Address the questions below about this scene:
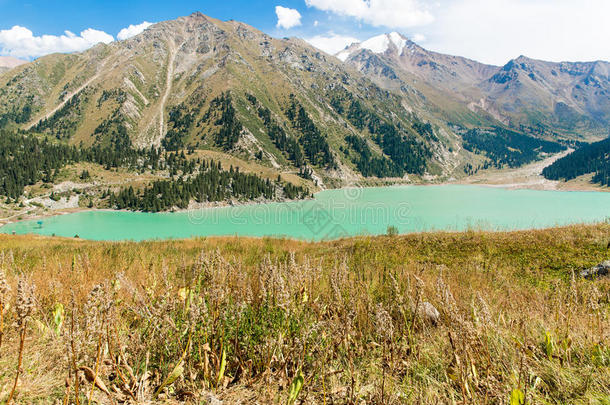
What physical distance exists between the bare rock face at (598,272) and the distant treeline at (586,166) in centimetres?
18640

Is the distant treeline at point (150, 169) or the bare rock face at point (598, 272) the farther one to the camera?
the distant treeline at point (150, 169)

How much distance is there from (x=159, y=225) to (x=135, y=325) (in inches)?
3350

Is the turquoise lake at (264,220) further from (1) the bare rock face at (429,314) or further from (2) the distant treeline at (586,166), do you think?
(2) the distant treeline at (586,166)

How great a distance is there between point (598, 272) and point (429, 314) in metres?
5.48

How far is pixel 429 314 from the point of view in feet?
15.3

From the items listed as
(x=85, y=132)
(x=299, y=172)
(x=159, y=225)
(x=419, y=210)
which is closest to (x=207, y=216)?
(x=159, y=225)

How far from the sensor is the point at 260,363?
330 centimetres

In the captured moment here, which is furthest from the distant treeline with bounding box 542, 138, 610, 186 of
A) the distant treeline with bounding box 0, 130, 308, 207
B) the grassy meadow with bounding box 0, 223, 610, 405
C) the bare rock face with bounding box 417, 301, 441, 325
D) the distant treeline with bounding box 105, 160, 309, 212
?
the grassy meadow with bounding box 0, 223, 610, 405

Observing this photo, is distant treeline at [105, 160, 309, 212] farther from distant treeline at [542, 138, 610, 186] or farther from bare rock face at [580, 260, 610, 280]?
distant treeline at [542, 138, 610, 186]

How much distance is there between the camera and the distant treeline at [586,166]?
14177 centimetres

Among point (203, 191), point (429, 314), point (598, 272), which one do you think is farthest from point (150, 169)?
point (598, 272)

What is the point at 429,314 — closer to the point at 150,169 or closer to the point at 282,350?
the point at 282,350

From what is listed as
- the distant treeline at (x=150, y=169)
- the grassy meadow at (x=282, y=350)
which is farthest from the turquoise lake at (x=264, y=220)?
the grassy meadow at (x=282, y=350)

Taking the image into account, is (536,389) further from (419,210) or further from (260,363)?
(419,210)
